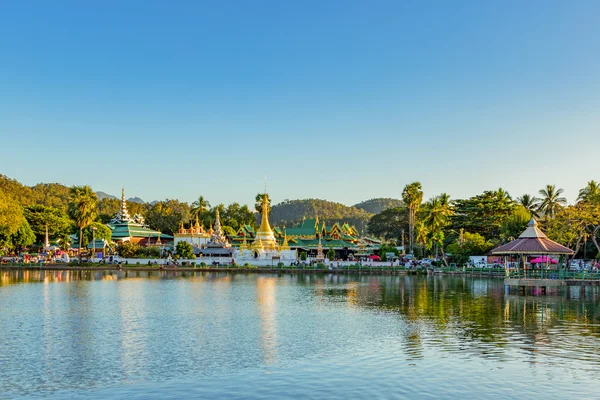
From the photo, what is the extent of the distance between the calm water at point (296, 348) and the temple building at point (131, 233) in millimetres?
57414

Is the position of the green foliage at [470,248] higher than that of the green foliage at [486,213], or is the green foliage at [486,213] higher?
the green foliage at [486,213]

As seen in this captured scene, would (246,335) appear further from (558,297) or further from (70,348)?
(558,297)

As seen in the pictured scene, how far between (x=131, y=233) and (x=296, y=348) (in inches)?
3017

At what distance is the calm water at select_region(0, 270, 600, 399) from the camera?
45.3 feet

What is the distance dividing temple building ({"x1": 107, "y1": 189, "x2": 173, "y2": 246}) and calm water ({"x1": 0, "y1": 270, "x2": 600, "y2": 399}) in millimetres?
57414

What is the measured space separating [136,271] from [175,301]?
36.7 meters

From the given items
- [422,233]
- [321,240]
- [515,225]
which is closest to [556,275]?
[515,225]

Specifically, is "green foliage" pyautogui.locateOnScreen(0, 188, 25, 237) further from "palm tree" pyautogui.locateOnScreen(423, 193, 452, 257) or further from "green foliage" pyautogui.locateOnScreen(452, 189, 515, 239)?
"green foliage" pyautogui.locateOnScreen(452, 189, 515, 239)

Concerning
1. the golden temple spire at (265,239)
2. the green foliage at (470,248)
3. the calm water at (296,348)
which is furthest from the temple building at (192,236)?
the calm water at (296,348)

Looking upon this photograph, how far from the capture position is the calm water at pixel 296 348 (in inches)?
543

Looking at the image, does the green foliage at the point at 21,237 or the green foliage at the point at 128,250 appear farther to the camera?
the green foliage at the point at 128,250

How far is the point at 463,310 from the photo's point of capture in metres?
28.7

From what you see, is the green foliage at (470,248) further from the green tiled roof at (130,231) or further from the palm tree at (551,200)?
the green tiled roof at (130,231)

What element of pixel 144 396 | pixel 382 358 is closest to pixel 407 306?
pixel 382 358
